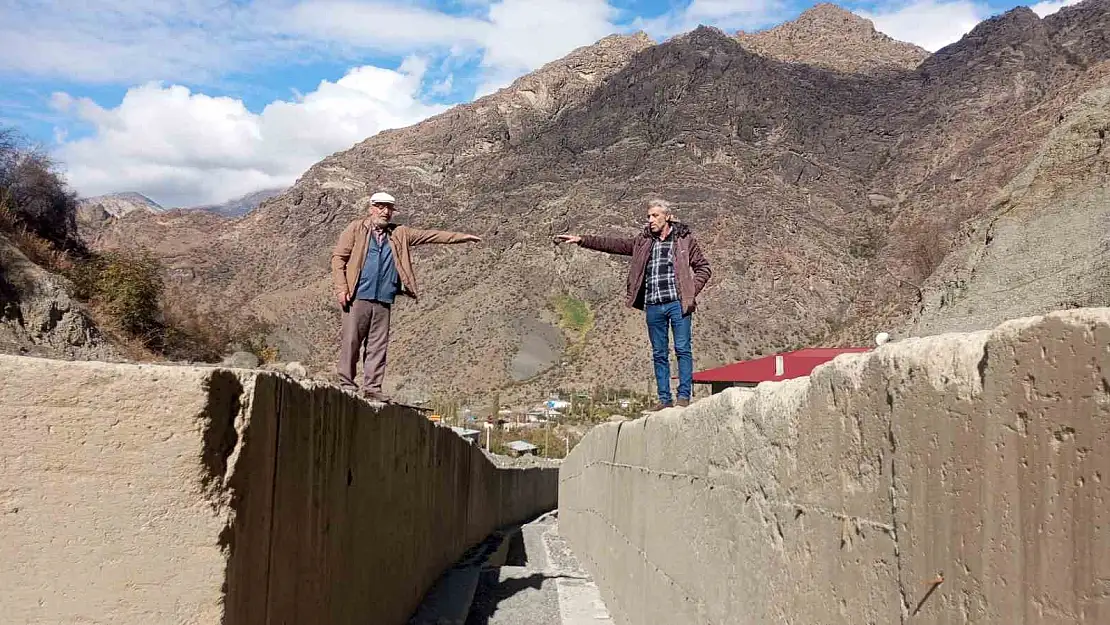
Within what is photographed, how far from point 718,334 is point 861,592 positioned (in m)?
65.1

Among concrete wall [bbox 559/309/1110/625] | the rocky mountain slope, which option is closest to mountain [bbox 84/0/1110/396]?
the rocky mountain slope

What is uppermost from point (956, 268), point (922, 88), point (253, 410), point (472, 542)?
point (922, 88)

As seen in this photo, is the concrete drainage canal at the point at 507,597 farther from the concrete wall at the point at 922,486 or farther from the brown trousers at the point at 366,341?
the concrete wall at the point at 922,486

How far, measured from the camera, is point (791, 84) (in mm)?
110000

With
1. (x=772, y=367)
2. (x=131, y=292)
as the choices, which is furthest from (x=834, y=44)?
(x=131, y=292)

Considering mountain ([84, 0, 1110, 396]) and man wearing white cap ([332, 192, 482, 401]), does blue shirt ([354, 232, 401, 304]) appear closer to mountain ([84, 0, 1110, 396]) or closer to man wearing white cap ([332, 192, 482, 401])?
man wearing white cap ([332, 192, 482, 401])

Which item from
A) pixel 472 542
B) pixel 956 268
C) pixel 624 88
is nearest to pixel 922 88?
pixel 624 88

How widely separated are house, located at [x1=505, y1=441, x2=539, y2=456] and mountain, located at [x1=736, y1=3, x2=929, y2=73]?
276 feet

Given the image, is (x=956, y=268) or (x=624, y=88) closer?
(x=956, y=268)

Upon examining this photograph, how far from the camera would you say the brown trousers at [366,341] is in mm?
7289

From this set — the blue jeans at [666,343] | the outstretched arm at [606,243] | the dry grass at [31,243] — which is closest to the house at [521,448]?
the dry grass at [31,243]

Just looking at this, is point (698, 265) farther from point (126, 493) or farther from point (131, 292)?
point (131, 292)

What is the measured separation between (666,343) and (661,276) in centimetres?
55

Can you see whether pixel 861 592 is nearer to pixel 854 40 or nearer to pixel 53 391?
pixel 53 391
